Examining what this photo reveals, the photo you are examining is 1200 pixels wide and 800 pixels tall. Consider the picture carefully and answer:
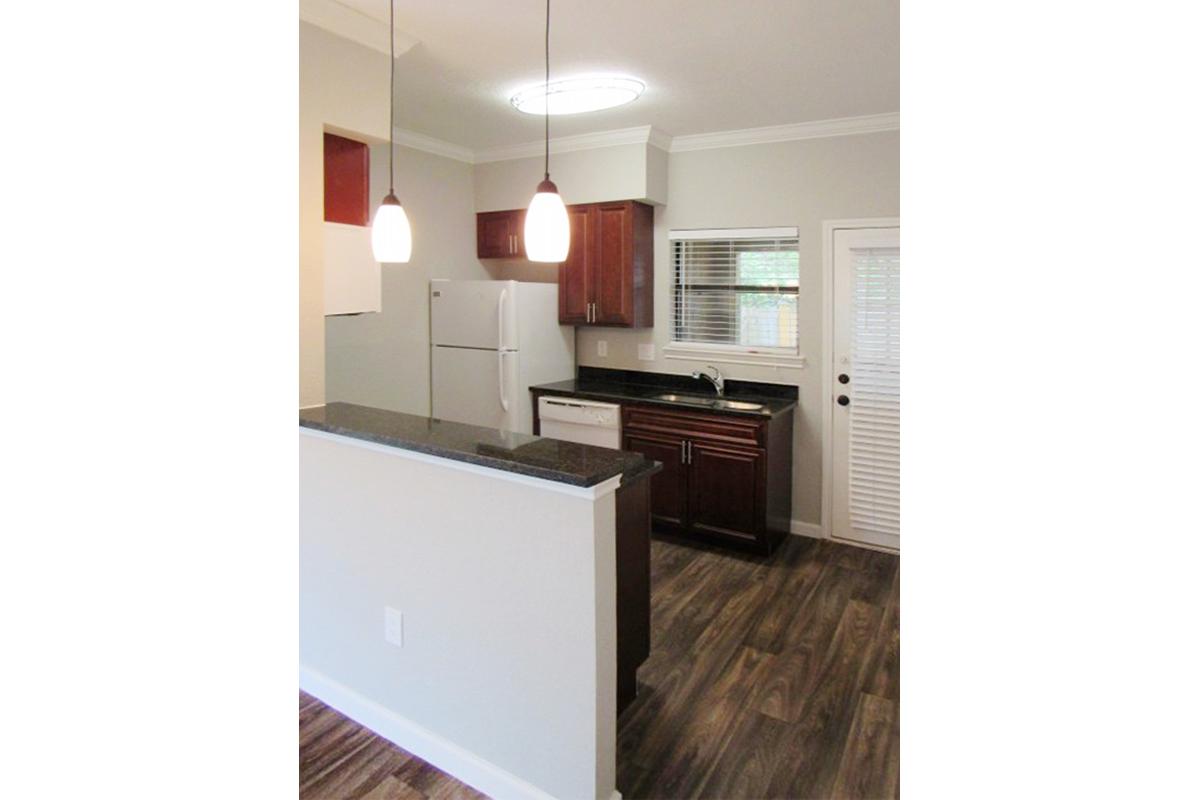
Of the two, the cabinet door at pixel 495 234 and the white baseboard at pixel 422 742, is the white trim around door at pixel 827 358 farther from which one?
the white baseboard at pixel 422 742

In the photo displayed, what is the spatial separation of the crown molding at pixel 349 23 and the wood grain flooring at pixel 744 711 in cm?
238

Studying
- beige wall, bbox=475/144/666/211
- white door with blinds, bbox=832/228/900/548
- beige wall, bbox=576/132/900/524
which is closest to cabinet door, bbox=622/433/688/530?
beige wall, bbox=576/132/900/524

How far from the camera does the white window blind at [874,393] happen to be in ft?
A: 12.8

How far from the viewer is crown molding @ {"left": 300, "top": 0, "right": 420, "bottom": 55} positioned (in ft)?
7.80

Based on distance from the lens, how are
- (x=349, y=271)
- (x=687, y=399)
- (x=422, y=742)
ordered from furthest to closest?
(x=687, y=399) < (x=349, y=271) < (x=422, y=742)

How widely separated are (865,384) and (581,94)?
2.20 meters

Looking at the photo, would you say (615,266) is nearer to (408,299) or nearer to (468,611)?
(408,299)

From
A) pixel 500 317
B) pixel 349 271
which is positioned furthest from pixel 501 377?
pixel 349 271

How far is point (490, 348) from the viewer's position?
14.5 feet

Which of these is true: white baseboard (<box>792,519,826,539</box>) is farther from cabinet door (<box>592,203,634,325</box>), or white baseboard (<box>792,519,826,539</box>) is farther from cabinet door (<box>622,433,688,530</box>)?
cabinet door (<box>592,203,634,325</box>)
